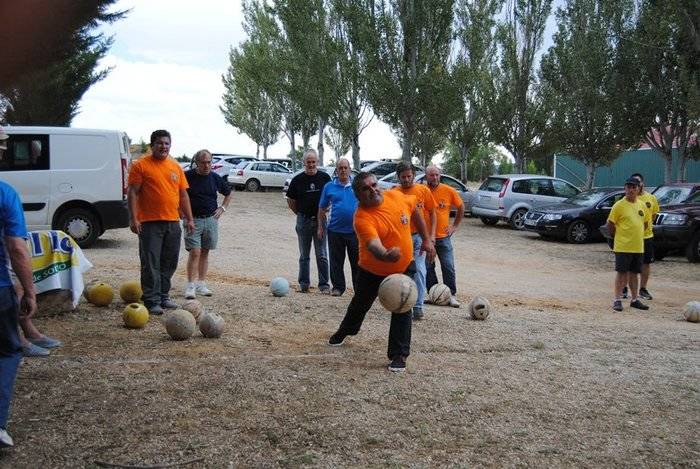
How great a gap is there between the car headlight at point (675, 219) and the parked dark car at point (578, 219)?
4.07 meters

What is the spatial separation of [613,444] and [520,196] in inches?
743

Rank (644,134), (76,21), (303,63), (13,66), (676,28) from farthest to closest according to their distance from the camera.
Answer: (303,63), (644,134), (676,28), (76,21), (13,66)

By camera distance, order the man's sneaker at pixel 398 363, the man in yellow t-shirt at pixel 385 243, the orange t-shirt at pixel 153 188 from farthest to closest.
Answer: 1. the orange t-shirt at pixel 153 188
2. the man's sneaker at pixel 398 363
3. the man in yellow t-shirt at pixel 385 243

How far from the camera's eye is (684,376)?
21.6 ft

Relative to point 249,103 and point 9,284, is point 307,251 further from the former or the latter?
point 249,103

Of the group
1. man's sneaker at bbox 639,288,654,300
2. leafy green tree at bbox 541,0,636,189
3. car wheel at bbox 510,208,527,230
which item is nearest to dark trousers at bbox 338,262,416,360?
man's sneaker at bbox 639,288,654,300

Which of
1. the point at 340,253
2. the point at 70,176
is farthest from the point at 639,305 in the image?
the point at 70,176

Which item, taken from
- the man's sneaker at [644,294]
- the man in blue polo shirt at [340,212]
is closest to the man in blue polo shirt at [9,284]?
the man in blue polo shirt at [340,212]

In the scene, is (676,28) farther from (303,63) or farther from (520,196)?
(303,63)

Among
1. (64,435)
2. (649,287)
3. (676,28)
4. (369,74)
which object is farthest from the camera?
(369,74)

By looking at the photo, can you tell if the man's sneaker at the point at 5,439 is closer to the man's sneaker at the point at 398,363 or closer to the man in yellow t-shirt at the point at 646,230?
the man's sneaker at the point at 398,363

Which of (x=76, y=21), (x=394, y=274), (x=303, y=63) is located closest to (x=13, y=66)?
(x=76, y=21)

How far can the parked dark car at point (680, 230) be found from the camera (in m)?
16.0

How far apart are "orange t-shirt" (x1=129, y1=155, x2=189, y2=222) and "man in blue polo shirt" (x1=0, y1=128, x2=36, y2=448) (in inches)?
144
